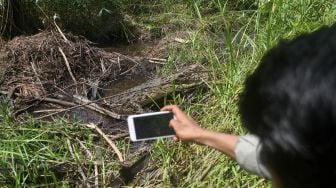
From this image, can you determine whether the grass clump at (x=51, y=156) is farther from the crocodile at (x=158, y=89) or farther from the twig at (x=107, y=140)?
the crocodile at (x=158, y=89)

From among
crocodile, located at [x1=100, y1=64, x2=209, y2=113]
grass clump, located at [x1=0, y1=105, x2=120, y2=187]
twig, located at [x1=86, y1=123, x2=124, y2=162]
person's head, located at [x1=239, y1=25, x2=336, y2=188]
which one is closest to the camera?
person's head, located at [x1=239, y1=25, x2=336, y2=188]

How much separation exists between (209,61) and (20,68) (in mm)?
1594

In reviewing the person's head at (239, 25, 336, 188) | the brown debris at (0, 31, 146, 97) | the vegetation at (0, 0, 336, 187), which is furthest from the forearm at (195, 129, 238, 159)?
the brown debris at (0, 31, 146, 97)

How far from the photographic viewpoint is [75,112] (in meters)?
3.84

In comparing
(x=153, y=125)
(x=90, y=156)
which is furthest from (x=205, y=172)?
(x=153, y=125)

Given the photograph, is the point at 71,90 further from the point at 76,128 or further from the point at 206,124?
the point at 206,124

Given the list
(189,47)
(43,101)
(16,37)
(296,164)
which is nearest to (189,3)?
(189,47)

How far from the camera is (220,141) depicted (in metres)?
1.60

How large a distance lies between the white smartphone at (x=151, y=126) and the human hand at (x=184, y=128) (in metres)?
0.03

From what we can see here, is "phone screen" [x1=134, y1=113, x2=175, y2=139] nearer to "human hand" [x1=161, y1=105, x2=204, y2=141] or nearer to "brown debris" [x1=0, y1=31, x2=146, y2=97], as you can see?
"human hand" [x1=161, y1=105, x2=204, y2=141]

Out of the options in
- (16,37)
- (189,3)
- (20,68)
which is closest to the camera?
(20,68)

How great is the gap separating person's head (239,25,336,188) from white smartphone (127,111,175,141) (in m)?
0.96

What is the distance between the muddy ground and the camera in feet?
12.2

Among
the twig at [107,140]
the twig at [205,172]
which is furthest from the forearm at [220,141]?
the twig at [107,140]
